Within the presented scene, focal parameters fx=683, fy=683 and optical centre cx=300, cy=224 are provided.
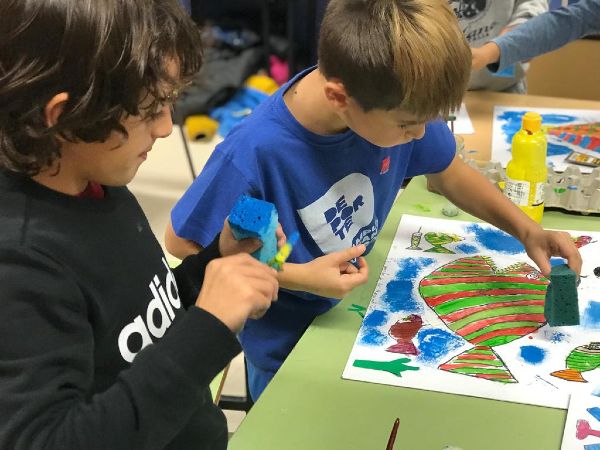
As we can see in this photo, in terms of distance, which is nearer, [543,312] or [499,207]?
[543,312]

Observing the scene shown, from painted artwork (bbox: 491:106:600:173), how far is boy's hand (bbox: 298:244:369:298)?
631 mm

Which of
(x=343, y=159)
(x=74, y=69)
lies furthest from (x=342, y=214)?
(x=74, y=69)

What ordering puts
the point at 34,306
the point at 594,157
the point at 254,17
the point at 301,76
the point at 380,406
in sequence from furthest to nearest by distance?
the point at 254,17, the point at 594,157, the point at 301,76, the point at 380,406, the point at 34,306

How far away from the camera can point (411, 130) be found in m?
0.92

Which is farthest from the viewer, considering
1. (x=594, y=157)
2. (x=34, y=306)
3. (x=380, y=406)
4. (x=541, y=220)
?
(x=594, y=157)

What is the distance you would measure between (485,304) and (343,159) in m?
0.29

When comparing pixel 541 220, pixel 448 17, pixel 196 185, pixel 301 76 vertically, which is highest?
pixel 448 17

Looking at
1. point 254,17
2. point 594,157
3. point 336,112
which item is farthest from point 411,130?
point 254,17

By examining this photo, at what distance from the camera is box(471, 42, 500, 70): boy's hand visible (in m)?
1.56

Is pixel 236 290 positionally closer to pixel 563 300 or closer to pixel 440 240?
pixel 563 300

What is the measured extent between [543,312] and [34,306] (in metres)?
0.68

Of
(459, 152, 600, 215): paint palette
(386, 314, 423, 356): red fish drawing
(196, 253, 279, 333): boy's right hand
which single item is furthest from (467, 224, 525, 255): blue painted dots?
(196, 253, 279, 333): boy's right hand

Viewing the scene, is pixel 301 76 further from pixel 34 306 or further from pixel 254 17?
pixel 254 17

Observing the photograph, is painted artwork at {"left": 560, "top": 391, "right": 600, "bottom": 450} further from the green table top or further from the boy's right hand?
the boy's right hand
